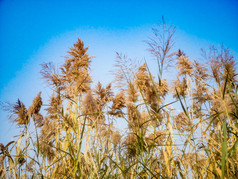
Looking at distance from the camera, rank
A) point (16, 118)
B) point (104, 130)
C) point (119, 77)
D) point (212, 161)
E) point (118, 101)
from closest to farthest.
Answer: point (212, 161) < point (119, 77) < point (104, 130) < point (16, 118) < point (118, 101)

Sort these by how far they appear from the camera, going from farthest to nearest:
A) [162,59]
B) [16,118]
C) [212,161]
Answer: [16,118]
[212,161]
[162,59]

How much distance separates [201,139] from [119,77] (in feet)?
3.87

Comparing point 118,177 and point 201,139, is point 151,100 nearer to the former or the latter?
point 201,139

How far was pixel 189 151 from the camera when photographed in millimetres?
1671

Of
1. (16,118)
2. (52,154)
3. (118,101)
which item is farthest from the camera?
(118,101)

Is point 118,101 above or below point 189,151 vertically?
above

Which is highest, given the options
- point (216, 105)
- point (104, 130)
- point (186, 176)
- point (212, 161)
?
point (216, 105)

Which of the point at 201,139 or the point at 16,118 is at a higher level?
the point at 16,118

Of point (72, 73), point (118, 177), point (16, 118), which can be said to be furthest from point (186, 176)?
point (16, 118)

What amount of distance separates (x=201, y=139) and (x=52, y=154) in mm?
2612

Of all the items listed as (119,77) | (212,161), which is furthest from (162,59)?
(212,161)

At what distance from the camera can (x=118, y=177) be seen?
64.4 inches

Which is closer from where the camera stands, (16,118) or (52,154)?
(52,154)

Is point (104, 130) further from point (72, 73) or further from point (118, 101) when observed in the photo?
point (118, 101)
